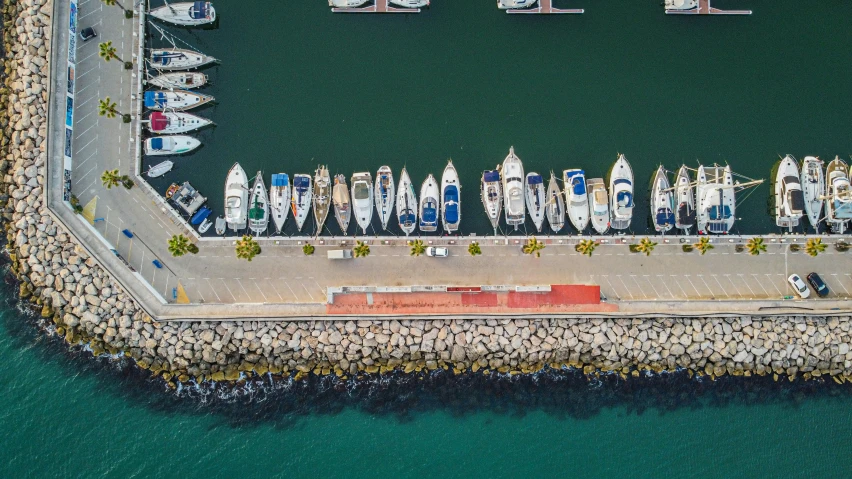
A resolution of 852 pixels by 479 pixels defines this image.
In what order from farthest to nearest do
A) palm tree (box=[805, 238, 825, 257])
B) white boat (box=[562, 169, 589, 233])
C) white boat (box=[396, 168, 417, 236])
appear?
white boat (box=[396, 168, 417, 236])
white boat (box=[562, 169, 589, 233])
palm tree (box=[805, 238, 825, 257])

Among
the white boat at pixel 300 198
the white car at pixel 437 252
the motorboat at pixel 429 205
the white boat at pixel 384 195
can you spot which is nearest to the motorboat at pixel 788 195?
the white car at pixel 437 252

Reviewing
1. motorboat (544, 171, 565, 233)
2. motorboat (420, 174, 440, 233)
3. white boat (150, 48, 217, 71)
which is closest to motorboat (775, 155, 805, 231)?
motorboat (544, 171, 565, 233)

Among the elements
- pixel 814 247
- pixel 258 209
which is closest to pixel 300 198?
pixel 258 209

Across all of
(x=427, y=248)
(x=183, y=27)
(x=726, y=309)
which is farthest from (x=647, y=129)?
(x=183, y=27)

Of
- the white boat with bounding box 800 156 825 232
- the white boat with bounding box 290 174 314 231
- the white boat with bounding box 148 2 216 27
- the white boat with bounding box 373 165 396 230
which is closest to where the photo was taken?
the white boat with bounding box 290 174 314 231

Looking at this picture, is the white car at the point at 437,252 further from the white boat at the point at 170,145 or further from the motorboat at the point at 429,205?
the white boat at the point at 170,145

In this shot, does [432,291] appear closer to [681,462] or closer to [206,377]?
[206,377]

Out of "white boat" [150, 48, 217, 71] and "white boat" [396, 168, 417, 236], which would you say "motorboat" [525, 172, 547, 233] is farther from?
"white boat" [150, 48, 217, 71]
